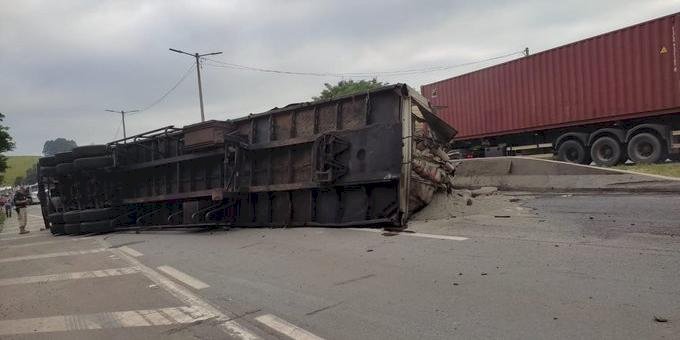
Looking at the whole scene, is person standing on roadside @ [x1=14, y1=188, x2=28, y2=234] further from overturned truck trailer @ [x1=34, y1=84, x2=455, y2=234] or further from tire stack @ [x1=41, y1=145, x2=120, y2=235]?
tire stack @ [x1=41, y1=145, x2=120, y2=235]

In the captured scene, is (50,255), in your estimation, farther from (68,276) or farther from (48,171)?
(48,171)

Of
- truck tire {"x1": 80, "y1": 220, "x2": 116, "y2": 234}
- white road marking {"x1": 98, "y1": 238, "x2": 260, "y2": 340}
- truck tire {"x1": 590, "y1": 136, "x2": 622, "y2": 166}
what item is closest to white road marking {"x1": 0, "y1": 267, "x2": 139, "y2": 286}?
white road marking {"x1": 98, "y1": 238, "x2": 260, "y2": 340}

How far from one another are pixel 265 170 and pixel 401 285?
21.3ft

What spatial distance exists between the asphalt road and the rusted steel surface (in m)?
5.94

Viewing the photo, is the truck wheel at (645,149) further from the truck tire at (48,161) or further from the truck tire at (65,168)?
the truck tire at (48,161)

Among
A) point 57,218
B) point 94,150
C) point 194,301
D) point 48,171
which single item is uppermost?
point 94,150

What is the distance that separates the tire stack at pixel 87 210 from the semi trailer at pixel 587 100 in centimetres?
925

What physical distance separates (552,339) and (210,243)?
7.22 meters

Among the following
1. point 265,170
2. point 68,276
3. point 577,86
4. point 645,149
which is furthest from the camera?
point 577,86

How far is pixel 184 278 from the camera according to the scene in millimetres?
6430

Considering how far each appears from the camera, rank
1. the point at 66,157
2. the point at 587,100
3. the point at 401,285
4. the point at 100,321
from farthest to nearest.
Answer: the point at 587,100, the point at 66,157, the point at 401,285, the point at 100,321

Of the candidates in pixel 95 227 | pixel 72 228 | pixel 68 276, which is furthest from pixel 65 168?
pixel 68 276

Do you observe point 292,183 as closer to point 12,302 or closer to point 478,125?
point 12,302

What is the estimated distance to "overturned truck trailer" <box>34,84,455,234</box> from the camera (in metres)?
9.07
